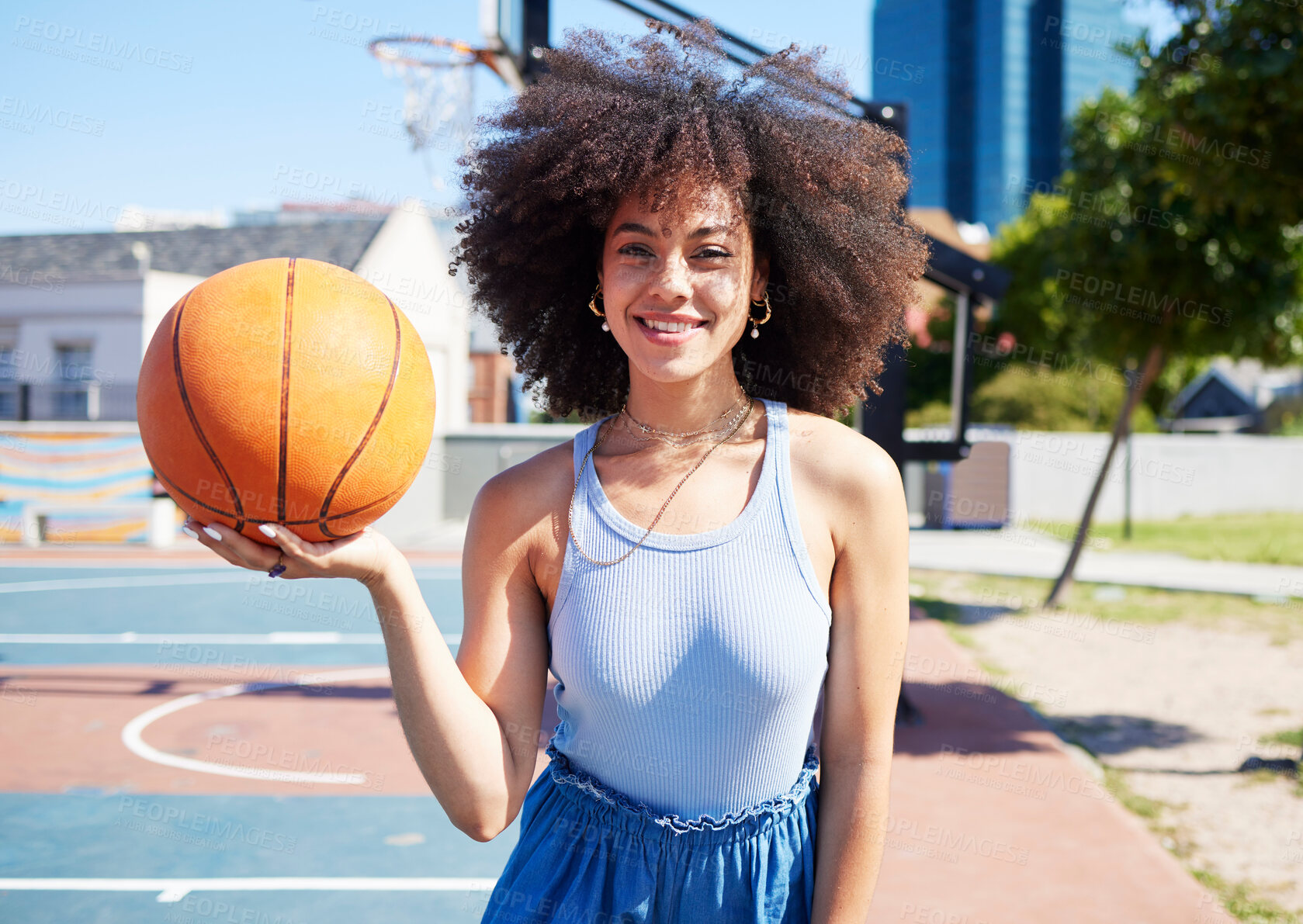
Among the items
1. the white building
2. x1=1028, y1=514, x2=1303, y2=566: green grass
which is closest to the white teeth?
x1=1028, y1=514, x2=1303, y2=566: green grass

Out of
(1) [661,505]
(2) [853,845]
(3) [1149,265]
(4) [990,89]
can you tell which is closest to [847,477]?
(1) [661,505]

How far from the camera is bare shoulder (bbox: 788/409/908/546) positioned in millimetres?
1724

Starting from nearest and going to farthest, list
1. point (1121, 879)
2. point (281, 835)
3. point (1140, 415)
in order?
point (1121, 879), point (281, 835), point (1140, 415)

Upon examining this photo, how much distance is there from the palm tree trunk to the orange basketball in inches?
377

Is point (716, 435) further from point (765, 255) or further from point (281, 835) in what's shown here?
point (281, 835)

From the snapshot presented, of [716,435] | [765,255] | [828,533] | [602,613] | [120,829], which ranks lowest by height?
[120,829]

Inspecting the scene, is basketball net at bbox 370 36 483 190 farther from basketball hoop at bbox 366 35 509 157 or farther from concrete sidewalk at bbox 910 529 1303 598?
concrete sidewalk at bbox 910 529 1303 598

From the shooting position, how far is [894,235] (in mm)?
2176

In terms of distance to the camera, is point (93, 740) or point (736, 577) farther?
point (93, 740)

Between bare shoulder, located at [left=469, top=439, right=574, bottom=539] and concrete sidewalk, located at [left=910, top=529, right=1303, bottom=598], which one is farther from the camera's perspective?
concrete sidewalk, located at [left=910, top=529, right=1303, bottom=598]

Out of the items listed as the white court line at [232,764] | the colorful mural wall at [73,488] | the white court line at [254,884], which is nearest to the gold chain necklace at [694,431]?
the white court line at [254,884]

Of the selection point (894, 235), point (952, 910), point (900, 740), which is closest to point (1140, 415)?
point (900, 740)

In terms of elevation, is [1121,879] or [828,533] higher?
[828,533]

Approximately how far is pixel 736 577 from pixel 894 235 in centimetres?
94
